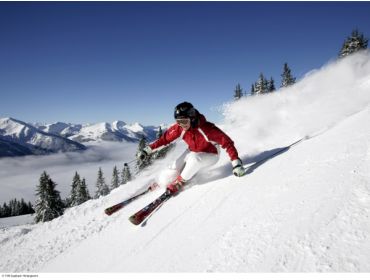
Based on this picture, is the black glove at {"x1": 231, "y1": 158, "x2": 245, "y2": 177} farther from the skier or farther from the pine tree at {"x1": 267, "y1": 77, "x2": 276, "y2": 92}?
the pine tree at {"x1": 267, "y1": 77, "x2": 276, "y2": 92}

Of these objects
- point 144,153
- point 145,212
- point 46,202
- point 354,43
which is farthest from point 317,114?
point 354,43

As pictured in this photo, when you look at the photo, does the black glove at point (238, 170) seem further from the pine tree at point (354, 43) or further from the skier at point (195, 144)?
the pine tree at point (354, 43)

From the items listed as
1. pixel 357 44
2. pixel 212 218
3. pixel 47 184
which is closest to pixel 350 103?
pixel 212 218

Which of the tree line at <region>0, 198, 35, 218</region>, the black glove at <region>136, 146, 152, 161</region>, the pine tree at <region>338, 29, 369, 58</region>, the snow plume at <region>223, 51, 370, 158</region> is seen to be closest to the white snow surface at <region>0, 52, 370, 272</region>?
the black glove at <region>136, 146, 152, 161</region>

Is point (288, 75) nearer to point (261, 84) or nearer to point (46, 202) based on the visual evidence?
point (261, 84)

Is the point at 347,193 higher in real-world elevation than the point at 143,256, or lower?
higher

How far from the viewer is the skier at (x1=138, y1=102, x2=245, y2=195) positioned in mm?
6863

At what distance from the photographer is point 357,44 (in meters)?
44.3

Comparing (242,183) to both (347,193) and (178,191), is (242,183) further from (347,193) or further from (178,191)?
(347,193)

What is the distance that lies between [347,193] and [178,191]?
13.9ft

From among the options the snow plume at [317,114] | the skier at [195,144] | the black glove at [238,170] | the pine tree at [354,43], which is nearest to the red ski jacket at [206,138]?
the skier at [195,144]

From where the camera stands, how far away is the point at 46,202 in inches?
1437

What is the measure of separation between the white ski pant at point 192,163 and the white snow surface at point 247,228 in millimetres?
399
